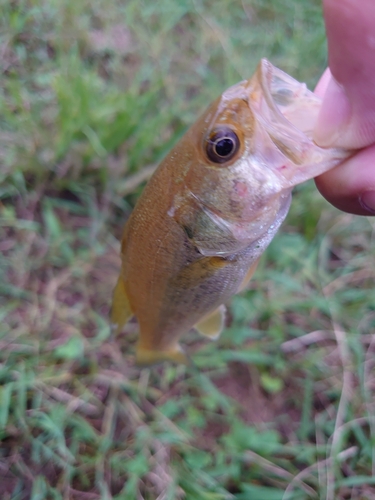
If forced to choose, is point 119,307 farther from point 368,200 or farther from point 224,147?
point 368,200

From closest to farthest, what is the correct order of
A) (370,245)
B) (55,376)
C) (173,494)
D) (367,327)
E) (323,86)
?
(323,86) → (173,494) → (55,376) → (367,327) → (370,245)

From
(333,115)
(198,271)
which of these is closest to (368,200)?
(333,115)

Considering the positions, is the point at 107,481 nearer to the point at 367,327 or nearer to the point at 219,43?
the point at 367,327

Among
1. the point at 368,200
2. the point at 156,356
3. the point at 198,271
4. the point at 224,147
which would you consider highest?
the point at 224,147

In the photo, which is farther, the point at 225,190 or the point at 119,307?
the point at 119,307

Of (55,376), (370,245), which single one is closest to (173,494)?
(55,376)

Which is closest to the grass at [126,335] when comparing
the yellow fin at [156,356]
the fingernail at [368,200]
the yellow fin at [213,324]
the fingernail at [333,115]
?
the yellow fin at [156,356]
